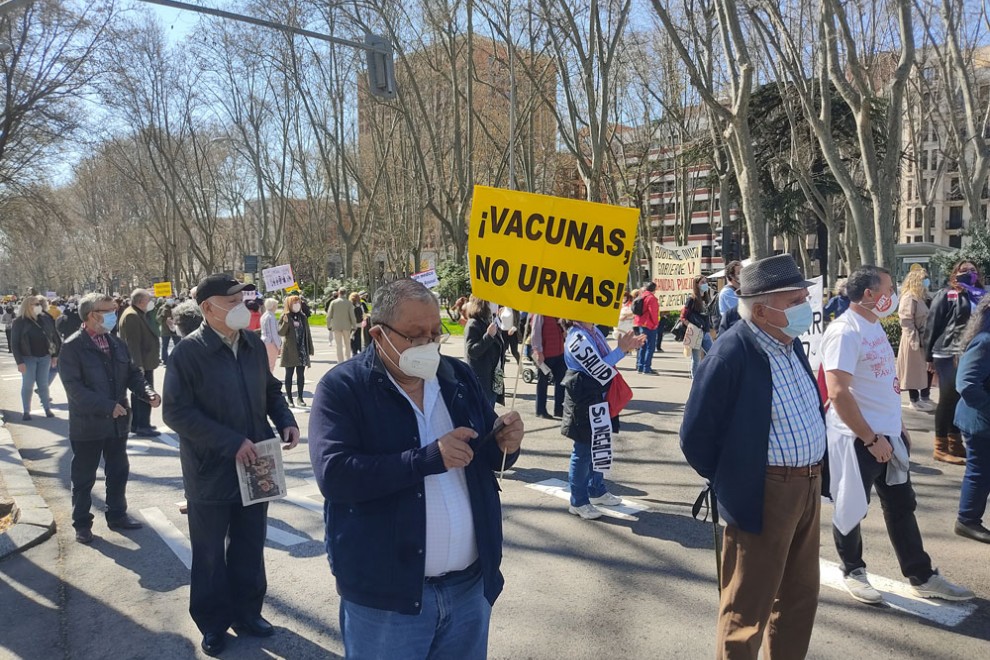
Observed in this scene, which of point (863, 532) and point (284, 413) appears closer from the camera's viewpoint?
point (284, 413)

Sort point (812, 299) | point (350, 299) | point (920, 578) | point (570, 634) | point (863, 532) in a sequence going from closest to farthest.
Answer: point (570, 634) < point (920, 578) < point (863, 532) < point (812, 299) < point (350, 299)

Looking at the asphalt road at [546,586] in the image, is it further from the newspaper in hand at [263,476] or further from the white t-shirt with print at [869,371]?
the white t-shirt with print at [869,371]

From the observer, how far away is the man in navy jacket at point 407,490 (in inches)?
85.2

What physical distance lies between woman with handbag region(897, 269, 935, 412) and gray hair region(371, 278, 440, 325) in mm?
8628

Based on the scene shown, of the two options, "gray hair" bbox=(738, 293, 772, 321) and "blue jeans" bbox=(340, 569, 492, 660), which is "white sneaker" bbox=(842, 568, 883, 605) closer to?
"gray hair" bbox=(738, 293, 772, 321)

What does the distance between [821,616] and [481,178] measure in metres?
39.3

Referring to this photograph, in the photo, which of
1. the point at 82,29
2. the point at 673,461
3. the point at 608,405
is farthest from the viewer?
the point at 82,29

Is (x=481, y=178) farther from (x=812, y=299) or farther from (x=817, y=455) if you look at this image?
(x=817, y=455)

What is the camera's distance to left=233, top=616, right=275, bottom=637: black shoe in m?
3.79

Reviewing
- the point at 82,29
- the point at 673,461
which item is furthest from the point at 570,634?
the point at 82,29

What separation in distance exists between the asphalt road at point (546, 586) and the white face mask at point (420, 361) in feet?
4.28

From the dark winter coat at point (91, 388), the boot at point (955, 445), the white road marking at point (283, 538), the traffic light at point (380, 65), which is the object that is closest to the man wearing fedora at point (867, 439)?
the boot at point (955, 445)

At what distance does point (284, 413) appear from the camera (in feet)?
12.9

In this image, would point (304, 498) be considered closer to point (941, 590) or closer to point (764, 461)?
point (764, 461)
